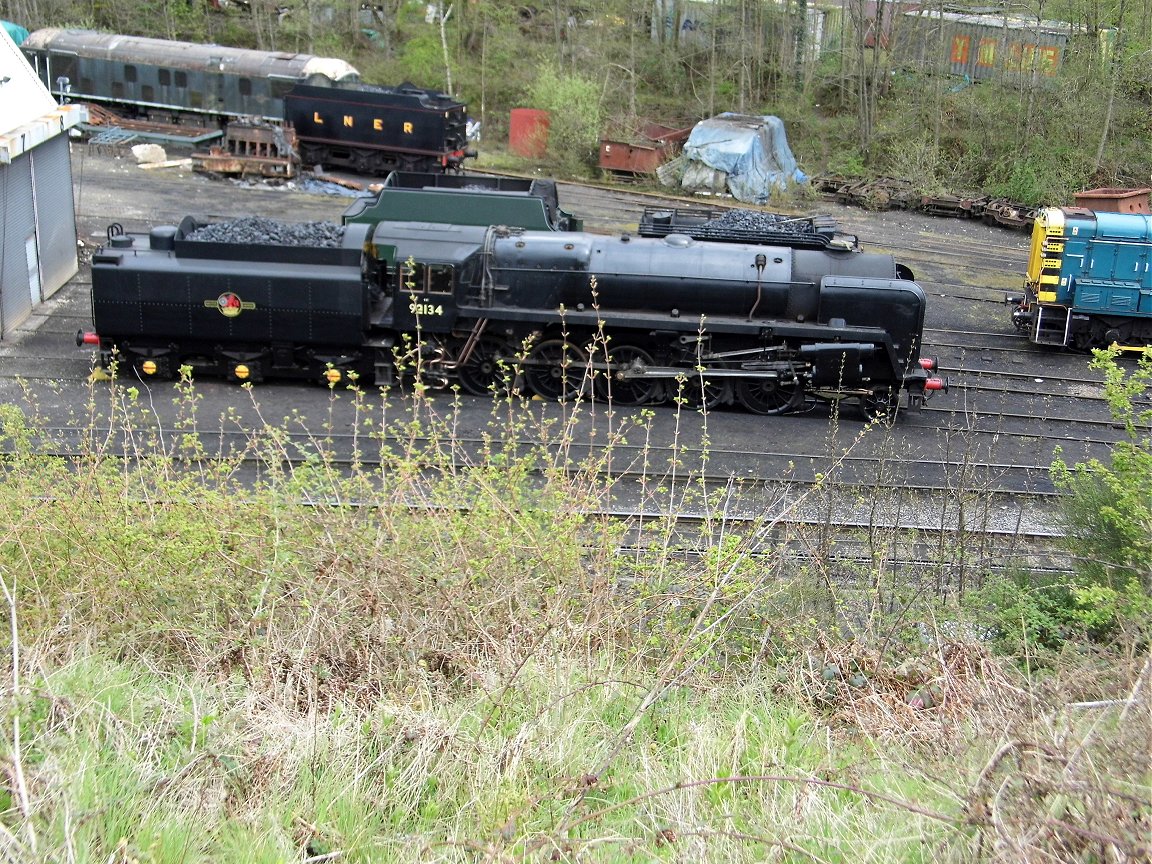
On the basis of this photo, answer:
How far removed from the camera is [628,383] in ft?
50.1

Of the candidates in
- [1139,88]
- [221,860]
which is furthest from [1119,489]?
[1139,88]

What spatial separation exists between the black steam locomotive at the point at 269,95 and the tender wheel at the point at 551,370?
15.0 m

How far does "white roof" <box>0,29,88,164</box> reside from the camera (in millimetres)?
16688

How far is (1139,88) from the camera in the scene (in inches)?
1253

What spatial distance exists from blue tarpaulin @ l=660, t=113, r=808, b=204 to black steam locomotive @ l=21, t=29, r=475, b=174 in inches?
249

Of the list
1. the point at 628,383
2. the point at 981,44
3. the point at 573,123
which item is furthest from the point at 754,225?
the point at 981,44

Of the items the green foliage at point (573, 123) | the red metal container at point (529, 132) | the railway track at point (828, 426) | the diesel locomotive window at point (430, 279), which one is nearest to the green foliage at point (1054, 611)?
the railway track at point (828, 426)

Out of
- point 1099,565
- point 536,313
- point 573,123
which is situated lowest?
point 536,313

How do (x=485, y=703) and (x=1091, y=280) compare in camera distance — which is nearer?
(x=485, y=703)

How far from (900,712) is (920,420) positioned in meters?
9.79

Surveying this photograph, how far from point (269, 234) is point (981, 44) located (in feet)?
91.2

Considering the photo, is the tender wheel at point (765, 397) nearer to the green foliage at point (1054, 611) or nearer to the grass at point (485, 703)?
the green foliage at point (1054, 611)

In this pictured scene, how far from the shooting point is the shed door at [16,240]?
16.6 m

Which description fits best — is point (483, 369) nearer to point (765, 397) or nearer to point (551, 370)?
point (551, 370)
